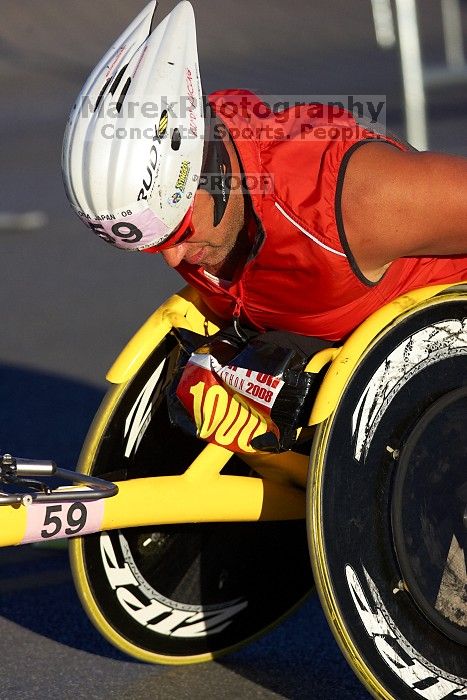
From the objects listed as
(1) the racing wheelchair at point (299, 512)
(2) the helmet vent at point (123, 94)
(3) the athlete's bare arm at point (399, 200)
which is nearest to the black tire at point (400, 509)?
(1) the racing wheelchair at point (299, 512)

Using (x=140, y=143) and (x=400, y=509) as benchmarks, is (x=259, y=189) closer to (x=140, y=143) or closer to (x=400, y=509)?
(x=140, y=143)

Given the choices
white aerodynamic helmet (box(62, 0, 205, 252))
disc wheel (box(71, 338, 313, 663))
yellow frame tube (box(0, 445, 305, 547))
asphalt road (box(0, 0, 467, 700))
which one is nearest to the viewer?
white aerodynamic helmet (box(62, 0, 205, 252))

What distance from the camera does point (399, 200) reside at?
328 cm

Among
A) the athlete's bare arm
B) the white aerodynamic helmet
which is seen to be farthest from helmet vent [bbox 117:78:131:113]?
the athlete's bare arm

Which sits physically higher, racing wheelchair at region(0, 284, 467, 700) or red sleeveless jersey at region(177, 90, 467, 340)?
red sleeveless jersey at region(177, 90, 467, 340)

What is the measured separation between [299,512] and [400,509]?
381mm

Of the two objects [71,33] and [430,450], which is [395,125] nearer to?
[71,33]

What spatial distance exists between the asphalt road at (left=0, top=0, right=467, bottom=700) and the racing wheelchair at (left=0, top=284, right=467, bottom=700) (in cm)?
18

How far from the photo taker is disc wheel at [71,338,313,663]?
12.3ft

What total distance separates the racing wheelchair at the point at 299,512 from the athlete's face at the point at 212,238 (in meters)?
0.33

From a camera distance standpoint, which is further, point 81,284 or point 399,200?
point 81,284

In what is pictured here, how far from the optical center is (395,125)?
10906mm

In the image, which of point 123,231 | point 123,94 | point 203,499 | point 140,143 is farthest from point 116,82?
point 203,499

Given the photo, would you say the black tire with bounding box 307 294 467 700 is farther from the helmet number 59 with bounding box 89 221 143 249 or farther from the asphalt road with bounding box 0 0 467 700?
the helmet number 59 with bounding box 89 221 143 249
